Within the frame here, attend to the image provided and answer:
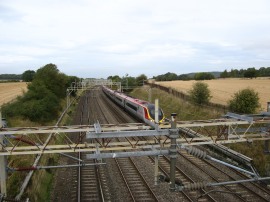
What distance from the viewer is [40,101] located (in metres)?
37.4

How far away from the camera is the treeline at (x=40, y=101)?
3312cm

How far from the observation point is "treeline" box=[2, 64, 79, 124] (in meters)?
33.1

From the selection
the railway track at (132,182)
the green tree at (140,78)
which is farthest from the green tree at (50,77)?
the green tree at (140,78)

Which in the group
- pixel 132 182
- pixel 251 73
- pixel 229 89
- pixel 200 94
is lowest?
pixel 132 182

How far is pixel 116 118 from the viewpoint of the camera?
42.1 metres

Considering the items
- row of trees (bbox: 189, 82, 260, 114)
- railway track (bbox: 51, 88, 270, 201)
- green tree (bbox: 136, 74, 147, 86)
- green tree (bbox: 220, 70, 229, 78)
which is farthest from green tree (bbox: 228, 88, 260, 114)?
green tree (bbox: 220, 70, 229, 78)

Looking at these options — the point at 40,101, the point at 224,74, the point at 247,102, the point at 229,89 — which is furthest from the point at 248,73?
the point at 40,101

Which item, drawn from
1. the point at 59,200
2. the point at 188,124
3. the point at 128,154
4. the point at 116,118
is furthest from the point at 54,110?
the point at 128,154

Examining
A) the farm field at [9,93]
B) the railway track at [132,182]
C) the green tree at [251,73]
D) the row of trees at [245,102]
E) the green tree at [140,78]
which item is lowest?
the railway track at [132,182]

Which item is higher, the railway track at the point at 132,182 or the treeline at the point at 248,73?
the treeline at the point at 248,73

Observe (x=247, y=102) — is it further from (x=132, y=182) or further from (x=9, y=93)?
(x=9, y=93)

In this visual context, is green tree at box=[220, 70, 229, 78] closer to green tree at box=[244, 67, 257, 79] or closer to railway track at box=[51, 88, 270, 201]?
green tree at box=[244, 67, 257, 79]

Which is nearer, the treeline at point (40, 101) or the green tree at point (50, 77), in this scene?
the treeline at point (40, 101)

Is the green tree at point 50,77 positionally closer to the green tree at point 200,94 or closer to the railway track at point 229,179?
the green tree at point 200,94
